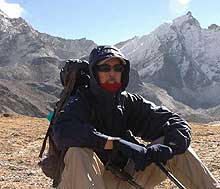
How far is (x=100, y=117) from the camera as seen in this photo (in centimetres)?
602

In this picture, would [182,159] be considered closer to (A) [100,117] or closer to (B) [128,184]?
(B) [128,184]

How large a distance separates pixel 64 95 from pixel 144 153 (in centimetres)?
143

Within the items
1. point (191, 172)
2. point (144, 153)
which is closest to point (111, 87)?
point (144, 153)

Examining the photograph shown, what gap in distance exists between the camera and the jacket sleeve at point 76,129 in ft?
17.9

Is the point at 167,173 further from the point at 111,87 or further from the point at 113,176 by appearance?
the point at 111,87

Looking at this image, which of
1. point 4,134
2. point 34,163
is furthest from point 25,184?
point 4,134

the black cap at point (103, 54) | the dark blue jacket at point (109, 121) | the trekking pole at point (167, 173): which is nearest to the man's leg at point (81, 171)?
the dark blue jacket at point (109, 121)

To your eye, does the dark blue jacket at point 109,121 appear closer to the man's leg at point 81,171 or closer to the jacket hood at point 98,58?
the jacket hood at point 98,58

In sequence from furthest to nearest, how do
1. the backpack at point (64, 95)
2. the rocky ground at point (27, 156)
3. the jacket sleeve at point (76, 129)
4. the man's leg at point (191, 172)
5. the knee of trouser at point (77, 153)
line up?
the rocky ground at point (27, 156) < the backpack at point (64, 95) < the man's leg at point (191, 172) < the jacket sleeve at point (76, 129) < the knee of trouser at point (77, 153)

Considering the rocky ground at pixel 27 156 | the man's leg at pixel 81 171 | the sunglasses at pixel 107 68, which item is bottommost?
the rocky ground at pixel 27 156

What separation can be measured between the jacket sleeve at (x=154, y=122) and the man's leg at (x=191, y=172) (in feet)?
0.55

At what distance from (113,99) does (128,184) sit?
3.40 ft

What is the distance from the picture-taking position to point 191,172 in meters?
5.69

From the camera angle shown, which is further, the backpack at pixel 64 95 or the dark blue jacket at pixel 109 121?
the backpack at pixel 64 95
